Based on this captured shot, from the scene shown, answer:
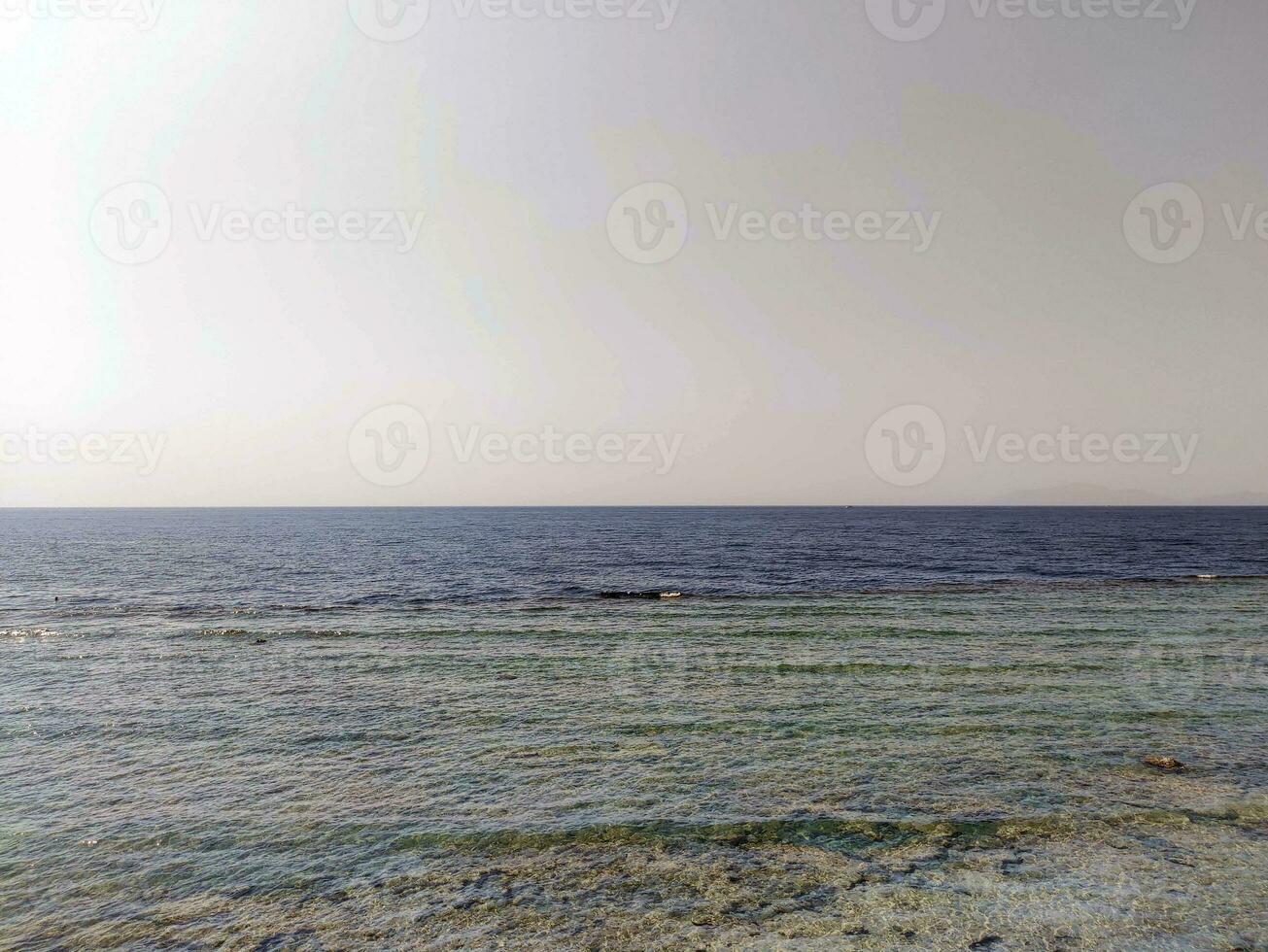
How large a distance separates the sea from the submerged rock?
17 centimetres

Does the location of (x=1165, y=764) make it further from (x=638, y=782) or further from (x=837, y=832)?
(x=638, y=782)

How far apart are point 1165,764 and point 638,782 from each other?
394 inches

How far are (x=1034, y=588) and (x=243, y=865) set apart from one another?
4365cm

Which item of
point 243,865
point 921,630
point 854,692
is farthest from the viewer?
point 921,630

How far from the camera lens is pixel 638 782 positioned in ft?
43.1

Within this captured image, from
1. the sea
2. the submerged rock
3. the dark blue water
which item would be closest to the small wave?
the sea

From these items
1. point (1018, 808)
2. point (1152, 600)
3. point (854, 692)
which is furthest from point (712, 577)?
point (1018, 808)

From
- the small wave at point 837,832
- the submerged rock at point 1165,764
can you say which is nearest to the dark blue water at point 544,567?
the submerged rock at point 1165,764

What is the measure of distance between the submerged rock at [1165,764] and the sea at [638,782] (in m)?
0.17

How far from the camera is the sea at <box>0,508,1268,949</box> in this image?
28.7ft

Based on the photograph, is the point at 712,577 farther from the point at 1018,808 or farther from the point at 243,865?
the point at 243,865

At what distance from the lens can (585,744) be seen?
15.5 meters

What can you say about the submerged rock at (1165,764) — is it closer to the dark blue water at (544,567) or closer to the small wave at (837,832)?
the small wave at (837,832)

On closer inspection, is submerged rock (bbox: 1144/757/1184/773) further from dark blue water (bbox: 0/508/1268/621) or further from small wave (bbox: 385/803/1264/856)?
dark blue water (bbox: 0/508/1268/621)
